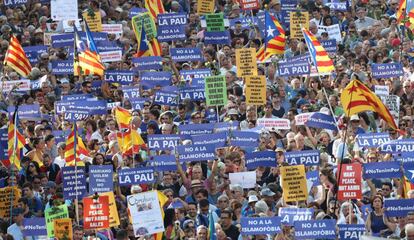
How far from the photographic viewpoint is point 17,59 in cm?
3447

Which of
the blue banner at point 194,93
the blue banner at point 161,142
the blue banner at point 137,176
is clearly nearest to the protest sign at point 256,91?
the blue banner at point 194,93

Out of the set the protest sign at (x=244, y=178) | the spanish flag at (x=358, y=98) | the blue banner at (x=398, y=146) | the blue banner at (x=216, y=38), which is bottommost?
the protest sign at (x=244, y=178)

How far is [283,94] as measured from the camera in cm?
3253

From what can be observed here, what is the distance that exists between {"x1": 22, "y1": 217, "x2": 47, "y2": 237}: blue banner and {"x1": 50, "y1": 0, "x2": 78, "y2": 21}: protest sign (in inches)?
385

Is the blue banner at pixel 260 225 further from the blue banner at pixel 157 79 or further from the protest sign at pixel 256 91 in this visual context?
the blue banner at pixel 157 79

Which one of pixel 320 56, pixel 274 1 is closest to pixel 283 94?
pixel 320 56

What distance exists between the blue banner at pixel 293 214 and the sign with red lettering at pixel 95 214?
2.13 meters

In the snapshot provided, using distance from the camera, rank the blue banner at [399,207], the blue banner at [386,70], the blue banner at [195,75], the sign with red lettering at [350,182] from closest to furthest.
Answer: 1. the blue banner at [399,207]
2. the sign with red lettering at [350,182]
3. the blue banner at [386,70]
4. the blue banner at [195,75]

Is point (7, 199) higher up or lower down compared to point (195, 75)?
lower down

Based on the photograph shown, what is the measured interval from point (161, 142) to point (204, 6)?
865 centimetres

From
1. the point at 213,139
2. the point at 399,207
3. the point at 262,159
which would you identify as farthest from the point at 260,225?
the point at 213,139

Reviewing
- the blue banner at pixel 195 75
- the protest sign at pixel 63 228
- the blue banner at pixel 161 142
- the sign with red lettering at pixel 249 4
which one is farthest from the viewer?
the sign with red lettering at pixel 249 4

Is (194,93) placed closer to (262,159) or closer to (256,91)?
(256,91)

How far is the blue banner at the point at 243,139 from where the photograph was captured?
2975 centimetres
